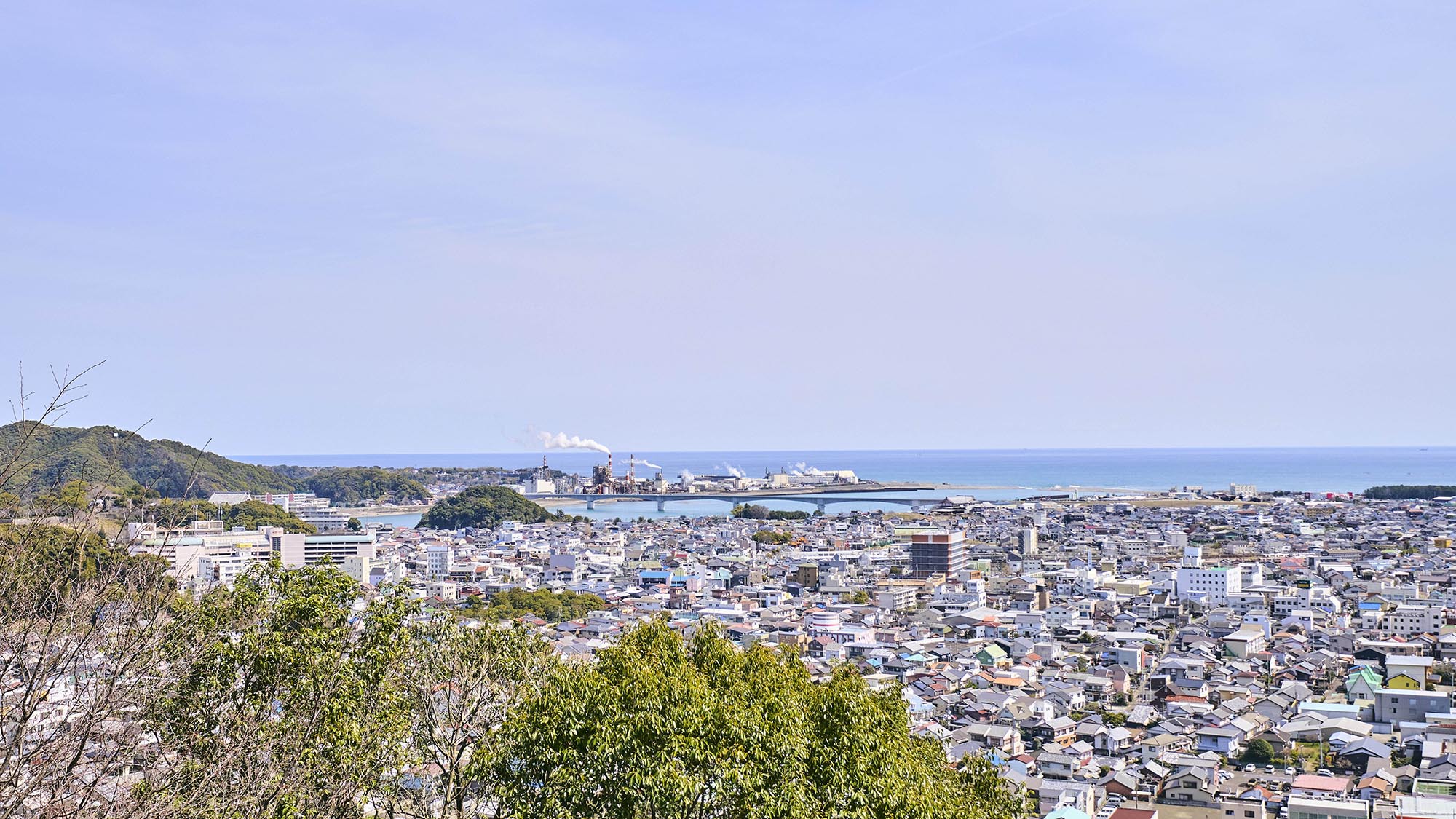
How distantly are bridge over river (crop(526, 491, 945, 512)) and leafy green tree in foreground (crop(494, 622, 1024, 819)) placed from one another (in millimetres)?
47352

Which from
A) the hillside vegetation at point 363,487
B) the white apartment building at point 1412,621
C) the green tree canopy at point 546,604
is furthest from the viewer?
the hillside vegetation at point 363,487

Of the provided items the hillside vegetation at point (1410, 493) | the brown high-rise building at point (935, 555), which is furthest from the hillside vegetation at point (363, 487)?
the hillside vegetation at point (1410, 493)

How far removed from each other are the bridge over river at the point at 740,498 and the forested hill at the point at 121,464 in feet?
43.1

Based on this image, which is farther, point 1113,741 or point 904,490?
point 904,490

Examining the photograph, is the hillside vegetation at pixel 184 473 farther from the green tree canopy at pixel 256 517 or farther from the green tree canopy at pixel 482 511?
the green tree canopy at pixel 482 511

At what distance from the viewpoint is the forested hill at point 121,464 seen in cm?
238

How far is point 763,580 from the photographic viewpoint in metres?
26.3

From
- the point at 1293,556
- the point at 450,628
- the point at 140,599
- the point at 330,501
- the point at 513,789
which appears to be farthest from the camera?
the point at 330,501

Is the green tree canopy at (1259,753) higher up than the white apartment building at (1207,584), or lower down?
lower down

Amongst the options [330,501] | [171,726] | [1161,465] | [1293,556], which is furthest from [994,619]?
[1161,465]

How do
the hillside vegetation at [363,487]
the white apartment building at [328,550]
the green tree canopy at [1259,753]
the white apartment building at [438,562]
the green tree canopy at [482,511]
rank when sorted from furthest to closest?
1. the hillside vegetation at [363,487]
2. the green tree canopy at [482,511]
3. the white apartment building at [438,562]
4. the white apartment building at [328,550]
5. the green tree canopy at [1259,753]

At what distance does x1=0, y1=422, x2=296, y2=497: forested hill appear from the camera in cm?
238

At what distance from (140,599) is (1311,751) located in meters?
12.3

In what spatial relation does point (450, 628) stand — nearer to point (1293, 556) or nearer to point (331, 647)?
point (331, 647)
